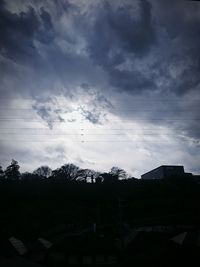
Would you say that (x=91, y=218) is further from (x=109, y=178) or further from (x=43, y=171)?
(x=43, y=171)

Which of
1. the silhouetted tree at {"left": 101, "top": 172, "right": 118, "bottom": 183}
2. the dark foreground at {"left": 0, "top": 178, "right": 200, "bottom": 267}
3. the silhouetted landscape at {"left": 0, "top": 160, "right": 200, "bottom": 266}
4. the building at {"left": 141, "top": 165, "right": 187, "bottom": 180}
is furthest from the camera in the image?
the building at {"left": 141, "top": 165, "right": 187, "bottom": 180}

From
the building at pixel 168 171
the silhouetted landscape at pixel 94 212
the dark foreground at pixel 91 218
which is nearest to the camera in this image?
the dark foreground at pixel 91 218

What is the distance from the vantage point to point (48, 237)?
1902 inches

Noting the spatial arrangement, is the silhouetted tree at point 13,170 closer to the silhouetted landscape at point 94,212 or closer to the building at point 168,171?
the silhouetted landscape at point 94,212

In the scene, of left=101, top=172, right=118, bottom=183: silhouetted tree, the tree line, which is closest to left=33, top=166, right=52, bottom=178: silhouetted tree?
the tree line

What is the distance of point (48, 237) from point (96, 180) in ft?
91.7

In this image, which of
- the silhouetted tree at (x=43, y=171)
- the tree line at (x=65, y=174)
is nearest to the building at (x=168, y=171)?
the tree line at (x=65, y=174)

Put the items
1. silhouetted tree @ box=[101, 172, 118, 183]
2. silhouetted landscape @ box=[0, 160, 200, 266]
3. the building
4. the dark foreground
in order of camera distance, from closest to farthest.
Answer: the dark foreground → silhouetted landscape @ box=[0, 160, 200, 266] → silhouetted tree @ box=[101, 172, 118, 183] → the building

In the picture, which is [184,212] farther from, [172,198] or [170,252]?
[170,252]

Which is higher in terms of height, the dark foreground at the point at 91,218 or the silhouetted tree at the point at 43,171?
the silhouetted tree at the point at 43,171

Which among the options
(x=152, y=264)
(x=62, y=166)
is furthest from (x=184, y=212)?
(x=62, y=166)

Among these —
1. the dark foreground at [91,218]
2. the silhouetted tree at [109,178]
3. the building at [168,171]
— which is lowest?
the dark foreground at [91,218]

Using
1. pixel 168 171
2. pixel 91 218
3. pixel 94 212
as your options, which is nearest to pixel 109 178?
Answer: pixel 94 212

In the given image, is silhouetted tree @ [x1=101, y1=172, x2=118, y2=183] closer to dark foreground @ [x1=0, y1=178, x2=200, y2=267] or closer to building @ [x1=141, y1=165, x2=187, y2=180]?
dark foreground @ [x1=0, y1=178, x2=200, y2=267]
